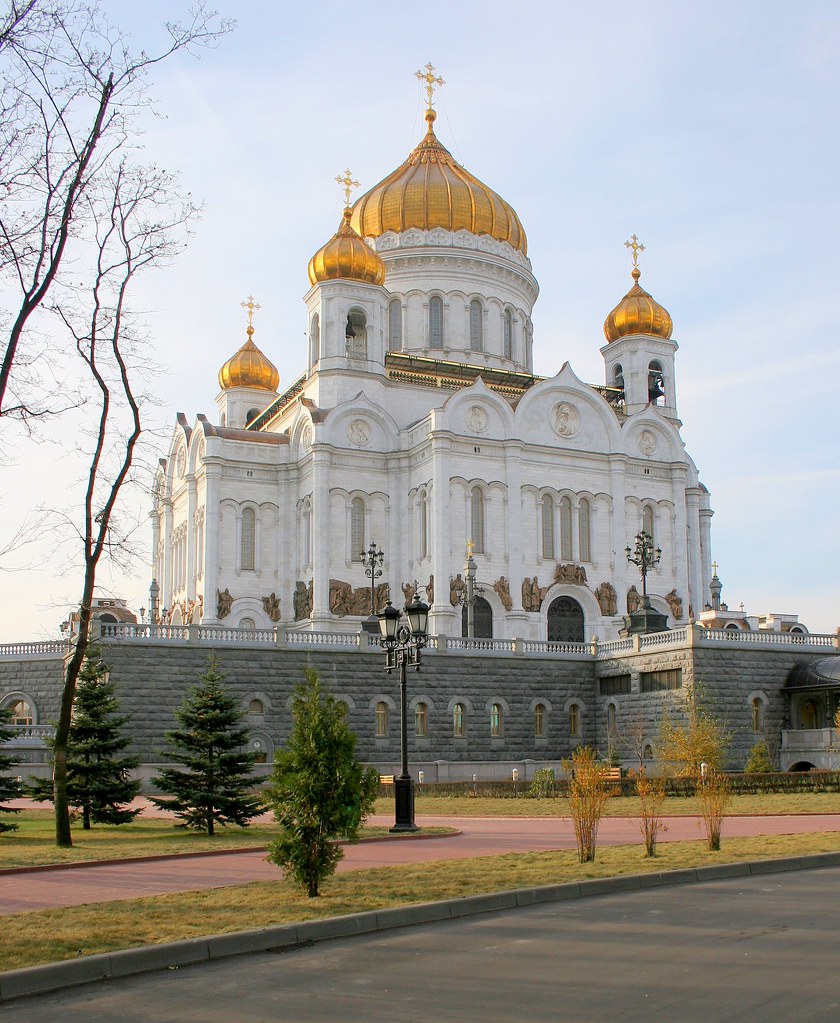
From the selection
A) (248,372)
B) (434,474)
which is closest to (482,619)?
(434,474)

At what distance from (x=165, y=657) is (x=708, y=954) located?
29.3 metres

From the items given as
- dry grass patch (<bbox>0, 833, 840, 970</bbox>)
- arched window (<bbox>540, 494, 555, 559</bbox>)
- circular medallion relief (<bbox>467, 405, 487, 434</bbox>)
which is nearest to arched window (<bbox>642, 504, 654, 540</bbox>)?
arched window (<bbox>540, 494, 555, 559</bbox>)

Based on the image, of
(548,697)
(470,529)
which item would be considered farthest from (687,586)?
(548,697)

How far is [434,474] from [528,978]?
42.0 metres

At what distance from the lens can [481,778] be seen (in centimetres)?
3853

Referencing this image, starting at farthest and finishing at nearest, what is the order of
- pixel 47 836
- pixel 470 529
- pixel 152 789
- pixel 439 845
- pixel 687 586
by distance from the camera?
1. pixel 687 586
2. pixel 470 529
3. pixel 152 789
4. pixel 47 836
5. pixel 439 845

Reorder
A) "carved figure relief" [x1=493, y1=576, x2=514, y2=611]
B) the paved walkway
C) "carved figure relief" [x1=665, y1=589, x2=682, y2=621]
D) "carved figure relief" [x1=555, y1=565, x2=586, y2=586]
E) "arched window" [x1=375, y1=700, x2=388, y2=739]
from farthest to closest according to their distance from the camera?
"carved figure relief" [x1=665, y1=589, x2=682, y2=621]
"carved figure relief" [x1=555, y1=565, x2=586, y2=586]
"carved figure relief" [x1=493, y1=576, x2=514, y2=611]
"arched window" [x1=375, y1=700, x2=388, y2=739]
the paved walkway

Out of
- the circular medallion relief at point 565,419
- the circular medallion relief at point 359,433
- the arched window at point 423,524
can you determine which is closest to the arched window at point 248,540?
the circular medallion relief at point 359,433

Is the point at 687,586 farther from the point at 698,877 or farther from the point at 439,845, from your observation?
the point at 698,877

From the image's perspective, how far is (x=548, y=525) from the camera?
52500 millimetres

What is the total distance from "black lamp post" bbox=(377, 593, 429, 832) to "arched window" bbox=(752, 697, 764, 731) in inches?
695

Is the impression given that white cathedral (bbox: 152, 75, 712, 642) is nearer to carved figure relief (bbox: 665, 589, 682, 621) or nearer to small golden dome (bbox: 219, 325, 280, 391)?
carved figure relief (bbox: 665, 589, 682, 621)

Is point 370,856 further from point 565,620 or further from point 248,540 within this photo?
point 248,540

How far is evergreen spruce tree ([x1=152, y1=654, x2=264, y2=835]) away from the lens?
21.4 metres
